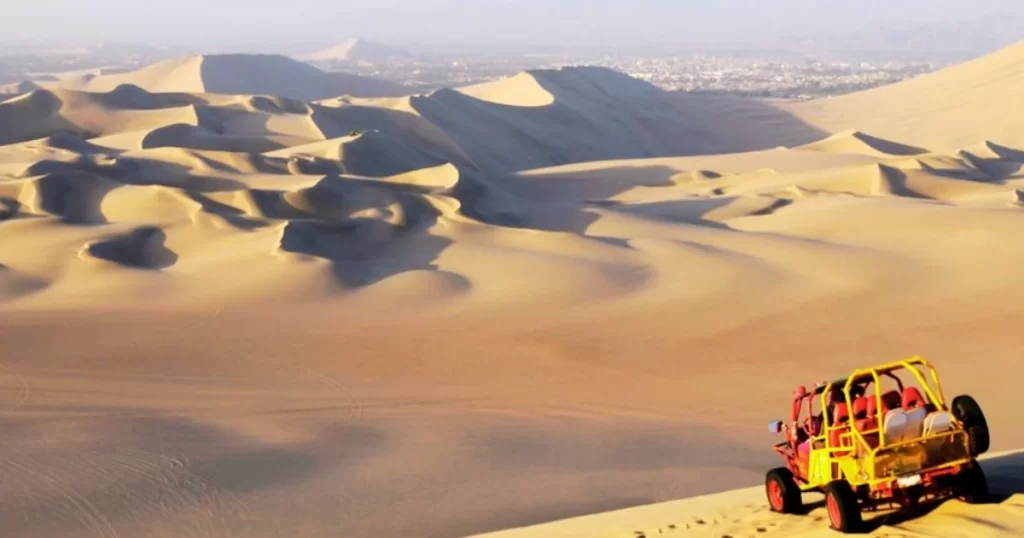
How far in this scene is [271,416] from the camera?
10.0m

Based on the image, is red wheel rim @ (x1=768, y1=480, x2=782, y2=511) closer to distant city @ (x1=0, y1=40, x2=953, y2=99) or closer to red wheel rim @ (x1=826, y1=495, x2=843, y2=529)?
red wheel rim @ (x1=826, y1=495, x2=843, y2=529)

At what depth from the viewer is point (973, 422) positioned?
606 centimetres

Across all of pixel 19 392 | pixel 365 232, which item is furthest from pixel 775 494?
pixel 365 232

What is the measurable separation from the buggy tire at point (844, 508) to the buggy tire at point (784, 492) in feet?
1.95

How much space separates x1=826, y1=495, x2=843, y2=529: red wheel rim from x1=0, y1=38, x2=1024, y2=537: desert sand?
0.33m

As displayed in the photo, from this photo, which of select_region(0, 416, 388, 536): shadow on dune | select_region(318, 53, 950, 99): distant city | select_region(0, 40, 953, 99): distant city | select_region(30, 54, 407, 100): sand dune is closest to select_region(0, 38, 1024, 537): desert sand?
select_region(0, 416, 388, 536): shadow on dune

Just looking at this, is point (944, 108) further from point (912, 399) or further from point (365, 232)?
point (912, 399)

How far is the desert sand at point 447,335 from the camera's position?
7.95m

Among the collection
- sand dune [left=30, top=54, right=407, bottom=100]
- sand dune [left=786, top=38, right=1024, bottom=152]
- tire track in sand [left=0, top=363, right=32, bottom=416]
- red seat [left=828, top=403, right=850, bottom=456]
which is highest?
sand dune [left=30, top=54, right=407, bottom=100]

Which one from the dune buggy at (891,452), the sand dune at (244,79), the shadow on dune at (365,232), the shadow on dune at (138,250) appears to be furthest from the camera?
the sand dune at (244,79)

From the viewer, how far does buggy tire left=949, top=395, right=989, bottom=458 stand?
5.85m

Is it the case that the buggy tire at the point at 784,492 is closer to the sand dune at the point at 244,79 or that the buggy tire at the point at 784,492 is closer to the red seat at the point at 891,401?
the red seat at the point at 891,401

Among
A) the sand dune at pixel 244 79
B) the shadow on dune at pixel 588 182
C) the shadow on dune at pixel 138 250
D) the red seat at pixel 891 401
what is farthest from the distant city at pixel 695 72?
the red seat at pixel 891 401

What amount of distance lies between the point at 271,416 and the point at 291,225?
342 inches
